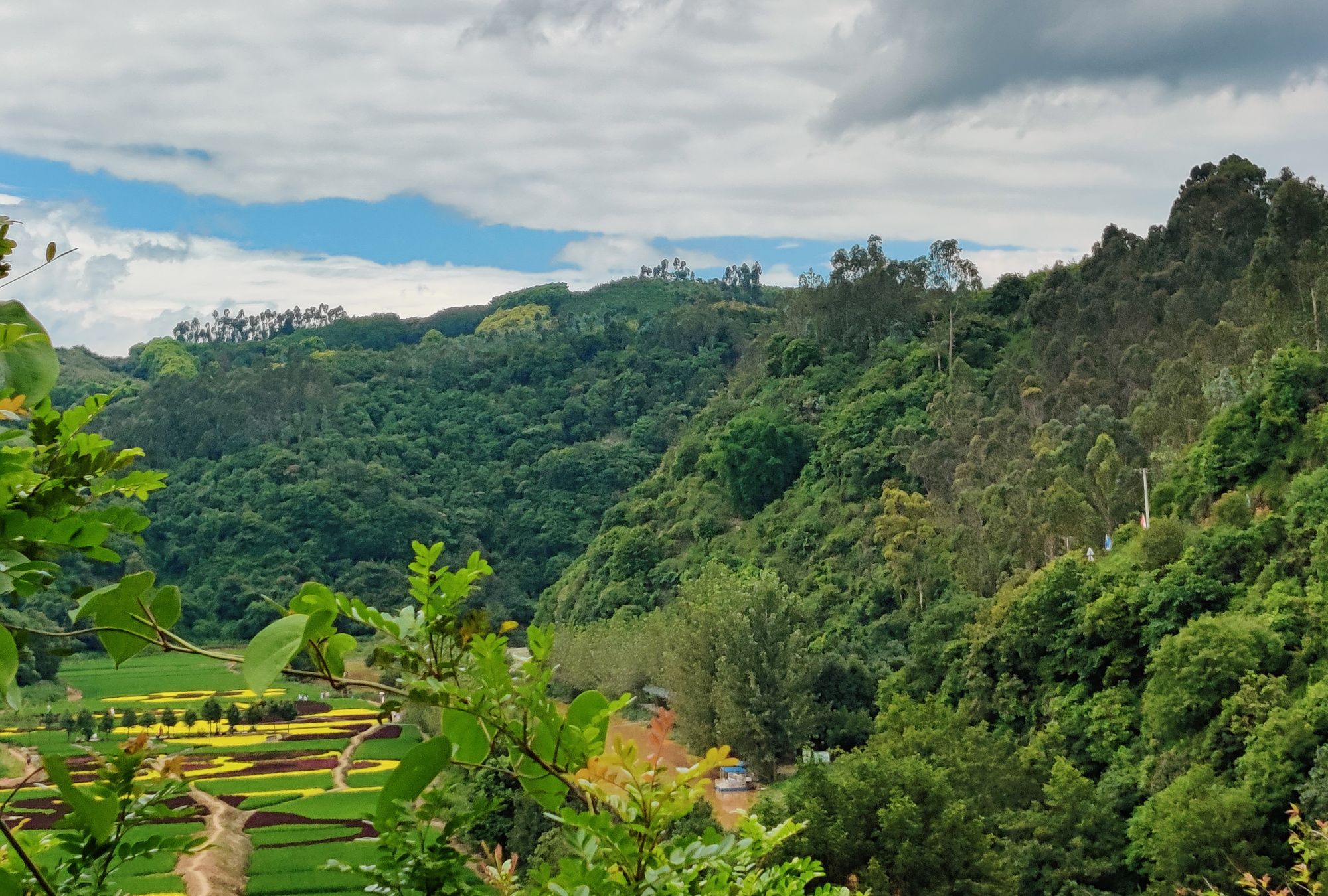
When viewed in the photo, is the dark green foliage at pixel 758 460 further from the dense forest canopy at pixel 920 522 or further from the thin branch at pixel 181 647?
the thin branch at pixel 181 647

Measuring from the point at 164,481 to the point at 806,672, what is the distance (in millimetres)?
18876

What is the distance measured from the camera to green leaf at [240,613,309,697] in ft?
2.69

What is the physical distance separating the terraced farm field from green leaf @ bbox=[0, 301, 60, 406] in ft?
23.3

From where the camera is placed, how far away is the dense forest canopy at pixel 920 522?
12117 millimetres

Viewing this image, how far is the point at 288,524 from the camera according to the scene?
42812mm

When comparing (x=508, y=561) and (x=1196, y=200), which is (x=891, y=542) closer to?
(x=1196, y=200)

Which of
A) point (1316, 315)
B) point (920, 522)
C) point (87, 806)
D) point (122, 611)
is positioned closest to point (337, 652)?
point (122, 611)

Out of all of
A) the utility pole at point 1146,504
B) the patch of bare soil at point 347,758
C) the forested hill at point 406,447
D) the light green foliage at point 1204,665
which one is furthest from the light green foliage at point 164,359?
the light green foliage at point 1204,665

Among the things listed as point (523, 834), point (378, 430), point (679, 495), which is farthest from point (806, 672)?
point (378, 430)

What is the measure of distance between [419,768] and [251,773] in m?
23.8

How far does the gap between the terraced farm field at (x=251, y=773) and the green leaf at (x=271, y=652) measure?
7307 millimetres

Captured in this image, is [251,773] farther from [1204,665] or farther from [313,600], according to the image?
[313,600]

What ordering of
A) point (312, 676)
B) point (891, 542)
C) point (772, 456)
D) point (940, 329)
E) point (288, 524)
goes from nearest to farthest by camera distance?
1. point (312, 676)
2. point (891, 542)
3. point (772, 456)
4. point (940, 329)
5. point (288, 524)

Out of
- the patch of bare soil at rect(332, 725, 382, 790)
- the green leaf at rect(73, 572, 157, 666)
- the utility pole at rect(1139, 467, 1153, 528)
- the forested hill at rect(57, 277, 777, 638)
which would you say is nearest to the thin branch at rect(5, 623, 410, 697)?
the green leaf at rect(73, 572, 157, 666)
